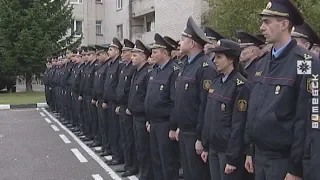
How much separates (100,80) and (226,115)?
16.2 feet

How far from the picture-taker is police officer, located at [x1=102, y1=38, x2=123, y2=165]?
7969 millimetres

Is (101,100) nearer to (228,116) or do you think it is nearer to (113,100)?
(113,100)

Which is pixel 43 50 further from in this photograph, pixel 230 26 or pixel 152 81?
pixel 152 81

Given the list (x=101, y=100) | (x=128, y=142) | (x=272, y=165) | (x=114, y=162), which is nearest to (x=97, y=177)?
(x=128, y=142)

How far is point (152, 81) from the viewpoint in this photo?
5.93 m

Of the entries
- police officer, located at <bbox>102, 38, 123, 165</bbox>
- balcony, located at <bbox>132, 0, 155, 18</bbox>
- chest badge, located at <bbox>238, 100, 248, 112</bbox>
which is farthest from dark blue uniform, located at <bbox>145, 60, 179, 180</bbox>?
balcony, located at <bbox>132, 0, 155, 18</bbox>

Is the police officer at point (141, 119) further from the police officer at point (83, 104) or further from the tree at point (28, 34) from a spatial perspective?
the tree at point (28, 34)

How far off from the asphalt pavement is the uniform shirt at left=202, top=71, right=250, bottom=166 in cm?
299

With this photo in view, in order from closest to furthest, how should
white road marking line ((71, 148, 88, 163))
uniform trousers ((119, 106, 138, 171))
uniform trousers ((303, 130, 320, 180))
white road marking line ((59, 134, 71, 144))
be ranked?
1. uniform trousers ((303, 130, 320, 180))
2. uniform trousers ((119, 106, 138, 171))
3. white road marking line ((71, 148, 88, 163))
4. white road marking line ((59, 134, 71, 144))

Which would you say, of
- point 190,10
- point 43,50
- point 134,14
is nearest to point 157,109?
point 190,10

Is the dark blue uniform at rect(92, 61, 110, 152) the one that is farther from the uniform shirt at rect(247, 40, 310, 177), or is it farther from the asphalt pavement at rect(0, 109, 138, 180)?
the uniform shirt at rect(247, 40, 310, 177)

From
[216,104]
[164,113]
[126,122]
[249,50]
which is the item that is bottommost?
[126,122]

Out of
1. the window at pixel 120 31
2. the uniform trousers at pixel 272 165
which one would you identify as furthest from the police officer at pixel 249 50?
the window at pixel 120 31

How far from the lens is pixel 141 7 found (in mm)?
31891
